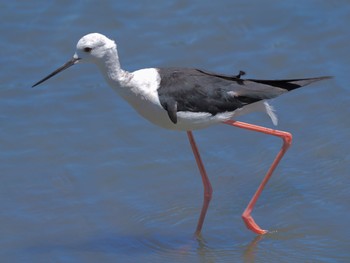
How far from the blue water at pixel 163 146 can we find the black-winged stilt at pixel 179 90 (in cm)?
50

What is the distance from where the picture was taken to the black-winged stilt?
656 centimetres

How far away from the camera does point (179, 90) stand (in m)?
6.61

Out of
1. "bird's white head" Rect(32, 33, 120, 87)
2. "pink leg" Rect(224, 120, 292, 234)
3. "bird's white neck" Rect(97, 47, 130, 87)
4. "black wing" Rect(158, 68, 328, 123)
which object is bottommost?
"pink leg" Rect(224, 120, 292, 234)

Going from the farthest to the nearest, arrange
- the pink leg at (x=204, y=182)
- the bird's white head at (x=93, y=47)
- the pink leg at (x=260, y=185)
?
the pink leg at (x=204, y=182) → the pink leg at (x=260, y=185) → the bird's white head at (x=93, y=47)

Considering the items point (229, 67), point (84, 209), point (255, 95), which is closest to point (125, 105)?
point (229, 67)

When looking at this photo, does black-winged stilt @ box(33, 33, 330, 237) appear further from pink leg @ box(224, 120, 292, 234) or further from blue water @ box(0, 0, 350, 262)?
blue water @ box(0, 0, 350, 262)

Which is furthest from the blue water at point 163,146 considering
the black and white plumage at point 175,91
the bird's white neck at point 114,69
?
the bird's white neck at point 114,69

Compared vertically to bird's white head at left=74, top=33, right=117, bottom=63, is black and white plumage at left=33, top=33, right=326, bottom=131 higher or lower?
lower

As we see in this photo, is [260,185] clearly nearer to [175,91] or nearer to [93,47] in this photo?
[175,91]

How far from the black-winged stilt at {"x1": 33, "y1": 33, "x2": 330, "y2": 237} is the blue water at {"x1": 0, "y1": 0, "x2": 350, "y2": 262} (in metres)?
0.50

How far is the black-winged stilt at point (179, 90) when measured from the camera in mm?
6559

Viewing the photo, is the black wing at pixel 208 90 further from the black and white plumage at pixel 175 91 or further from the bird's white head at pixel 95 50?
the bird's white head at pixel 95 50

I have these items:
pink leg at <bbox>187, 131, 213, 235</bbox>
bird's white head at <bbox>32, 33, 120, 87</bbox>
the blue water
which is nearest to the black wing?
bird's white head at <bbox>32, 33, 120, 87</bbox>

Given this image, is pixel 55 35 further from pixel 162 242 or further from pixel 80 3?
pixel 162 242
